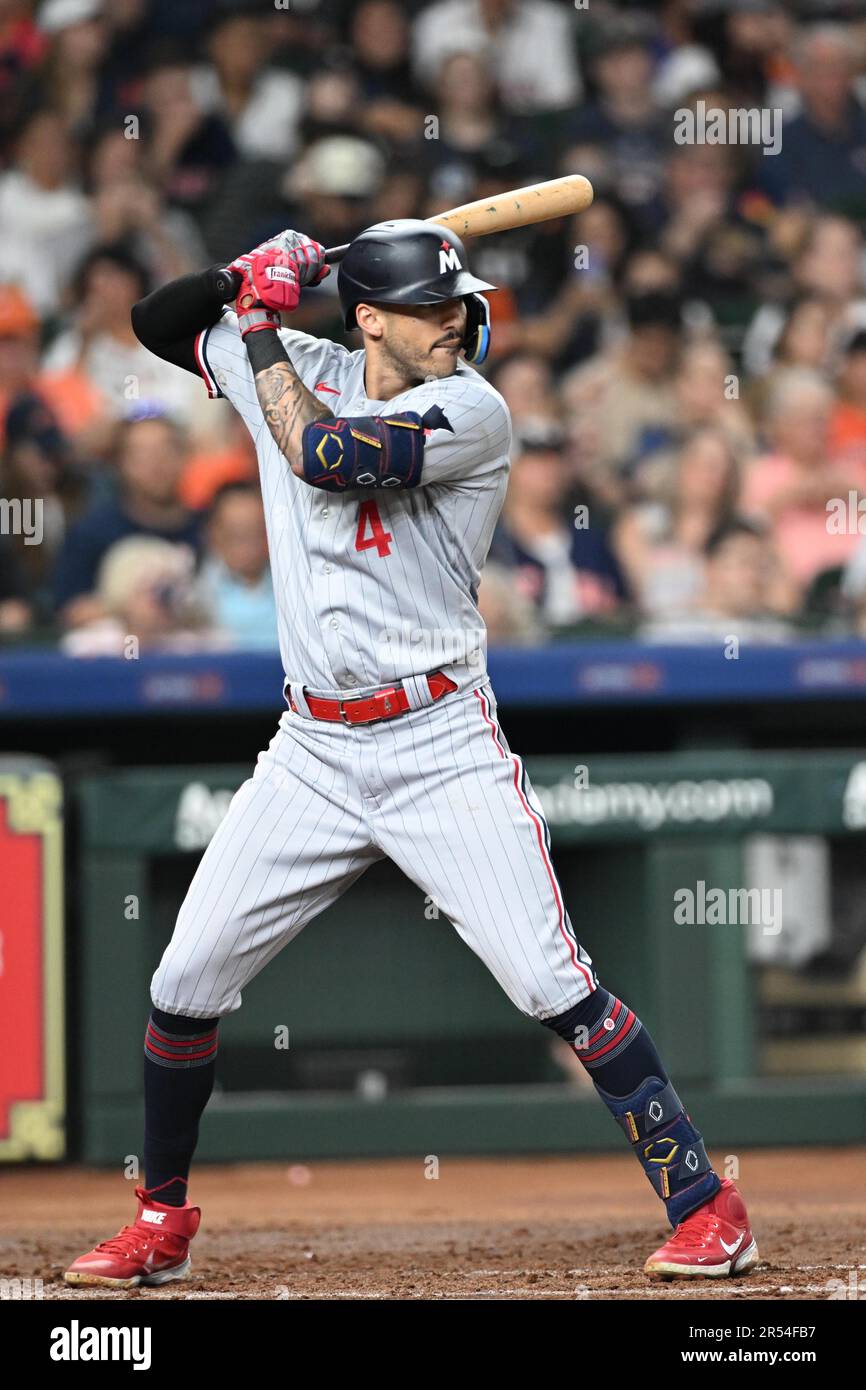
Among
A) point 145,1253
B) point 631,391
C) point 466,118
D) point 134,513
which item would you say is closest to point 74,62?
point 466,118

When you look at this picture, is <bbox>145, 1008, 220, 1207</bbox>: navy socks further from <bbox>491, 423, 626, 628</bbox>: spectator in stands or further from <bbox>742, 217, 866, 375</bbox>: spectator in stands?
<bbox>742, 217, 866, 375</bbox>: spectator in stands

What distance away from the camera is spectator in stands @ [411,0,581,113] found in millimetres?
8344

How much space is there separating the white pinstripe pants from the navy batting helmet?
67cm

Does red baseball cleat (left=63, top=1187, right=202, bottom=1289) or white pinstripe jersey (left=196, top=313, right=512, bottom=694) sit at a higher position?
white pinstripe jersey (left=196, top=313, right=512, bottom=694)

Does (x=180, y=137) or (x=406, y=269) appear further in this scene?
(x=180, y=137)

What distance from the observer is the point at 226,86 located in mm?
8102

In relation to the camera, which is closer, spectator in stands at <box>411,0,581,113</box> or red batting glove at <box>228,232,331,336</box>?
red batting glove at <box>228,232,331,336</box>

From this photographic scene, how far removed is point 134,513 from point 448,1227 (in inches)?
102

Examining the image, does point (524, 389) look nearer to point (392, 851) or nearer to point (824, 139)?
point (824, 139)

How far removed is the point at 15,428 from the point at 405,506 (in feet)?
11.2

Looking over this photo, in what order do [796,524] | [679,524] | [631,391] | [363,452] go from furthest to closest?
[631,391], [796,524], [679,524], [363,452]

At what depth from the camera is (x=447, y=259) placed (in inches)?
128

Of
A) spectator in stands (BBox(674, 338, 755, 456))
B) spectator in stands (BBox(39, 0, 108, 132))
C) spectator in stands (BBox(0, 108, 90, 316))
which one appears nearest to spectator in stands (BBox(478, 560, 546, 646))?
spectator in stands (BBox(674, 338, 755, 456))

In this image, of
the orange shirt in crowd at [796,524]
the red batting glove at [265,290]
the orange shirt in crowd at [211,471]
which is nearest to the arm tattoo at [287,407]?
the red batting glove at [265,290]
